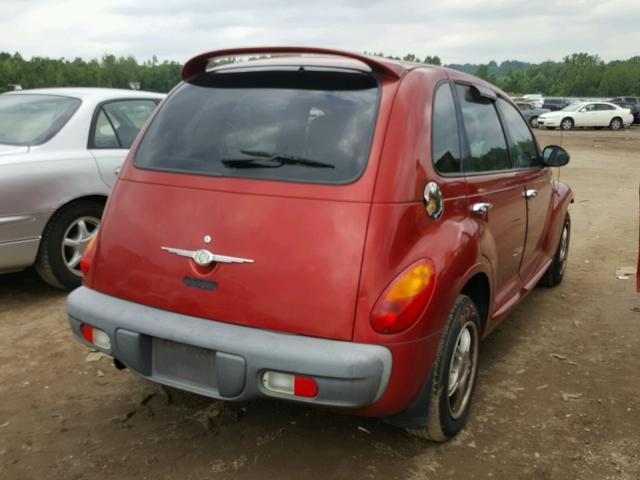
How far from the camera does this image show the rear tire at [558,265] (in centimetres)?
536

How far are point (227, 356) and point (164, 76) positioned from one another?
11859 cm

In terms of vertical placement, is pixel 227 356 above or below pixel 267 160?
below

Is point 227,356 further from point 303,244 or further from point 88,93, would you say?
point 88,93

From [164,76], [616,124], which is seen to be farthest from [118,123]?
[164,76]

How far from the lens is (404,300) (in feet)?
7.83

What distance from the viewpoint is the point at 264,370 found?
2373mm

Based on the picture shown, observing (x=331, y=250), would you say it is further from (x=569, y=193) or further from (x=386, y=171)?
(x=569, y=193)

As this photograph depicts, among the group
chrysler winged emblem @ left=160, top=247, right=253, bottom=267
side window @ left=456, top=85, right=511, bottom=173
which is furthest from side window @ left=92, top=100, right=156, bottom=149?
side window @ left=456, top=85, right=511, bottom=173

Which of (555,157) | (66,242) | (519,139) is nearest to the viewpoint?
(519,139)

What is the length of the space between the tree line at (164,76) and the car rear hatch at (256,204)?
88983 mm

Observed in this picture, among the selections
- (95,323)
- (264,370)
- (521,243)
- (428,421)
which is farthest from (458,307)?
(95,323)

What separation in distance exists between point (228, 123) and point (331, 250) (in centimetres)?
86

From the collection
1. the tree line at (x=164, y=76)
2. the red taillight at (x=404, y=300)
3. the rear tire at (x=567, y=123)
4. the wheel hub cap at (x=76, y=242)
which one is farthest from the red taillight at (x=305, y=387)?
the tree line at (x=164, y=76)

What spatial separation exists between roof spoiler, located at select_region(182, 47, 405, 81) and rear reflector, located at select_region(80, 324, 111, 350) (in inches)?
52.3
